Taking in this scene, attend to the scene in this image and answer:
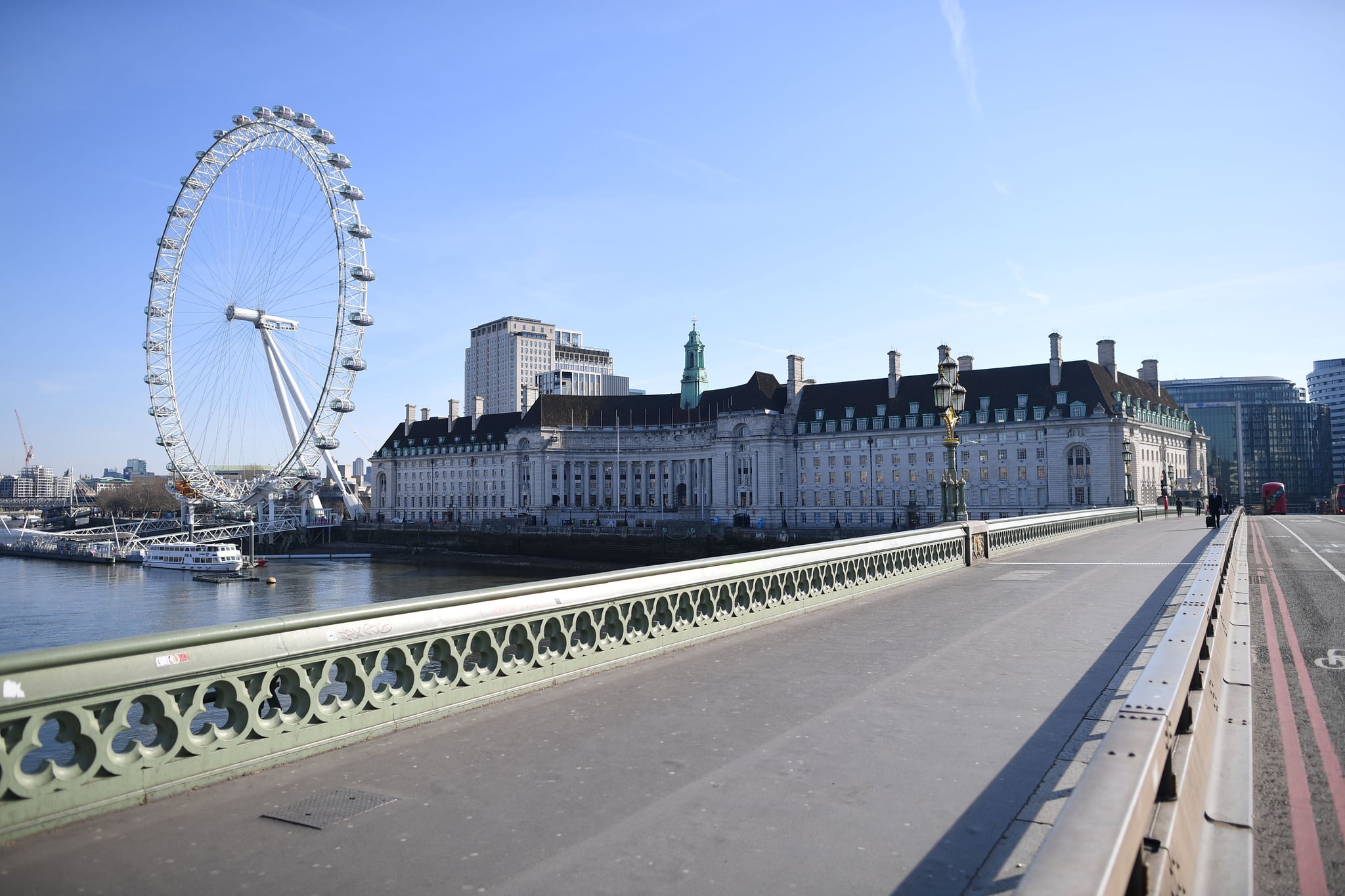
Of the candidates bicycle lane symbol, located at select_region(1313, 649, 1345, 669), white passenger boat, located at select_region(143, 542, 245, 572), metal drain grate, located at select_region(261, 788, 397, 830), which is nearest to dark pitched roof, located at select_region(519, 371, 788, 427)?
white passenger boat, located at select_region(143, 542, 245, 572)

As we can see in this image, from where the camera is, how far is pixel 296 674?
23.8ft

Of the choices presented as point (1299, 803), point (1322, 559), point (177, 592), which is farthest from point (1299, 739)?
point (177, 592)

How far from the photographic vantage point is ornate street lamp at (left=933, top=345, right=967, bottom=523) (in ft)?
84.4

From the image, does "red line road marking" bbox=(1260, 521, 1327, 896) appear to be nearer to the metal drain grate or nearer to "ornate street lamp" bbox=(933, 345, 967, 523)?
the metal drain grate

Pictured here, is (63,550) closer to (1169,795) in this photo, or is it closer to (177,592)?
(177,592)

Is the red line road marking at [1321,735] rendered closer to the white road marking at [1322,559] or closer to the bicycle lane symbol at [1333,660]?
the bicycle lane symbol at [1333,660]

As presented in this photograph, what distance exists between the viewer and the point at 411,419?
17625 cm

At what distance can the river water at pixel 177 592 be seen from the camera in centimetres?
4819

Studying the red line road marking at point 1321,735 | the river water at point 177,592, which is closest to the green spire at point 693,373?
the river water at point 177,592

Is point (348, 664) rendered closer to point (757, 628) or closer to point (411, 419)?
point (757, 628)

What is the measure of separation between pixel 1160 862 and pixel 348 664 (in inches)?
246

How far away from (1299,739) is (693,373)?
478 ft

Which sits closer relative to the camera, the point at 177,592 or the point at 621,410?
the point at 177,592

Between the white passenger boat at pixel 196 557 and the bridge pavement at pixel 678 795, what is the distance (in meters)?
89.5
